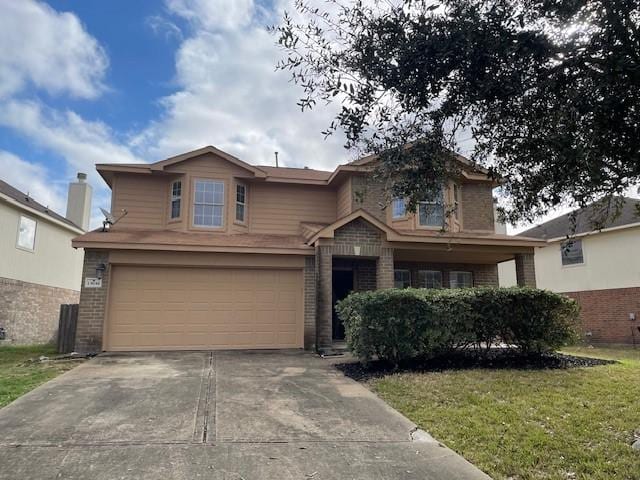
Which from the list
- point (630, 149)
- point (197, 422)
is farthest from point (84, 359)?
point (630, 149)

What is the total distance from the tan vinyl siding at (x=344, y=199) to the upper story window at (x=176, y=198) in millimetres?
5279

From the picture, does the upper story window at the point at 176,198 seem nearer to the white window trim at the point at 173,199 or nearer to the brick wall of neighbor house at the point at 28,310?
the white window trim at the point at 173,199

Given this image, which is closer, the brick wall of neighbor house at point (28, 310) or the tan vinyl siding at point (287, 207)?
the tan vinyl siding at point (287, 207)

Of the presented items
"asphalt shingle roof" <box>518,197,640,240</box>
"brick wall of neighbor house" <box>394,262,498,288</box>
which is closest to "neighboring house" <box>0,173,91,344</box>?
"brick wall of neighbor house" <box>394,262,498,288</box>

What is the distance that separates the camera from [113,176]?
47.5 feet

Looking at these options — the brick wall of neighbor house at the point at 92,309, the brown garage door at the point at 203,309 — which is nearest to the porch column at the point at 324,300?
the brown garage door at the point at 203,309

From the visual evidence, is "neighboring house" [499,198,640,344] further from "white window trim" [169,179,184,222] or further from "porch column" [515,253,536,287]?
"white window trim" [169,179,184,222]

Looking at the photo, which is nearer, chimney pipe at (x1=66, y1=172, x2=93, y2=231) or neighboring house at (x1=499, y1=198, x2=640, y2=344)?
neighboring house at (x1=499, y1=198, x2=640, y2=344)

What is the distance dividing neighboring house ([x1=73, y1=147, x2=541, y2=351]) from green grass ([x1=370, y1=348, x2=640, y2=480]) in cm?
424

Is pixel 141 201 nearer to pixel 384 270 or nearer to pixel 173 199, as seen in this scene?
pixel 173 199

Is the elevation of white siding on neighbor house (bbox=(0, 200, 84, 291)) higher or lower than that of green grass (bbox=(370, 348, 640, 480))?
higher

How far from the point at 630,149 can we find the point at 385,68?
305 centimetres

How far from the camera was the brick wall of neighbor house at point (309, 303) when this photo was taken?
1283 cm

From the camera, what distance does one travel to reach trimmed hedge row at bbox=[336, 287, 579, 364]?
30.6ft
